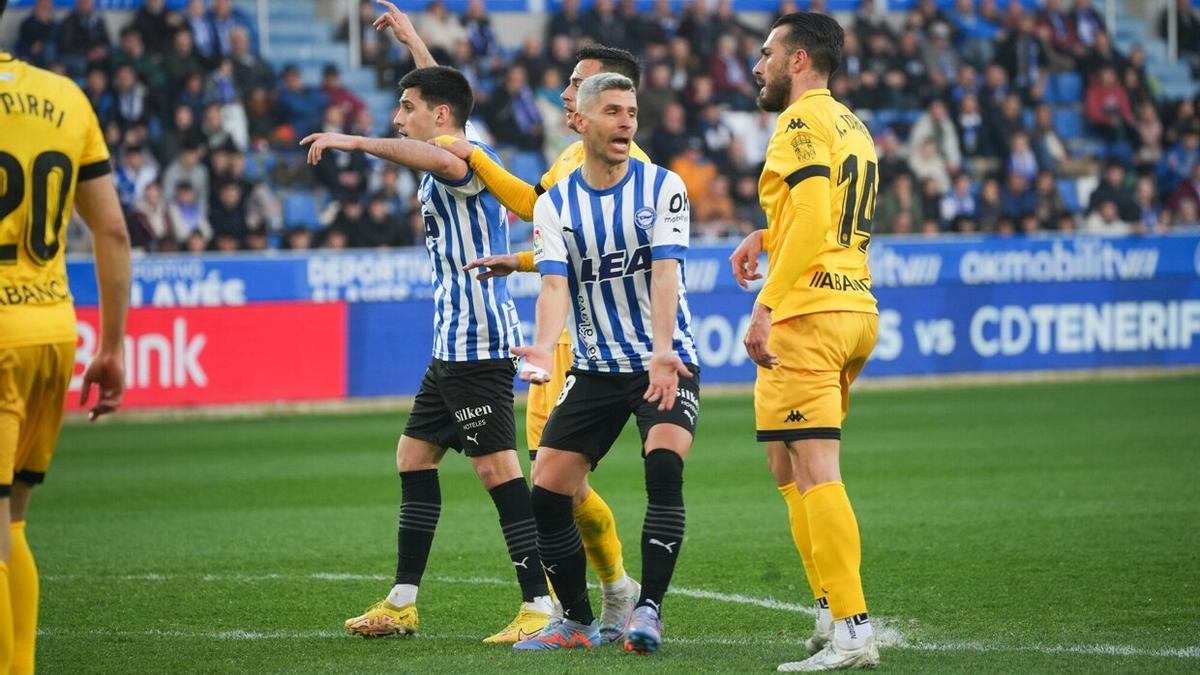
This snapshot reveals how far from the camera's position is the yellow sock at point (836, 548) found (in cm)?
563

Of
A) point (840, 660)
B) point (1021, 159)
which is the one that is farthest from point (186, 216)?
point (840, 660)

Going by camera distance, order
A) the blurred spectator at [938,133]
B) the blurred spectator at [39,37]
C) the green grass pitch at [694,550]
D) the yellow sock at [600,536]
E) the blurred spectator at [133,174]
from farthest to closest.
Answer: the blurred spectator at [938,133] → the blurred spectator at [39,37] → the blurred spectator at [133,174] → the yellow sock at [600,536] → the green grass pitch at [694,550]

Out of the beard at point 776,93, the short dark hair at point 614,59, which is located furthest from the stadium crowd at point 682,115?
the beard at point 776,93

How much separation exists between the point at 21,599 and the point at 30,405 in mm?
575

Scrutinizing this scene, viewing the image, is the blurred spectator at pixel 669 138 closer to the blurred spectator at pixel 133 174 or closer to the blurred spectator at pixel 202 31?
the blurred spectator at pixel 202 31

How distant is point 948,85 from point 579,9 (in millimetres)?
5512

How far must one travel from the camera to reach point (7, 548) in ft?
15.5

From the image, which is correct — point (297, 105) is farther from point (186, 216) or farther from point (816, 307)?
point (816, 307)

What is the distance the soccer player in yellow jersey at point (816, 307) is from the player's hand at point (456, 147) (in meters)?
1.23

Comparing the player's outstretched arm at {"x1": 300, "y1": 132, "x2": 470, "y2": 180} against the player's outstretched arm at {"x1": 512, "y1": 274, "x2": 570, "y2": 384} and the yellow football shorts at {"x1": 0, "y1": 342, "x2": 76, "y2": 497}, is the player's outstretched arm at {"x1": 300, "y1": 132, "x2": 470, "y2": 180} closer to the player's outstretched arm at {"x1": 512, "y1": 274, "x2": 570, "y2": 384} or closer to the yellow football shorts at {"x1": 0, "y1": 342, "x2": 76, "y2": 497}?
the player's outstretched arm at {"x1": 512, "y1": 274, "x2": 570, "y2": 384}

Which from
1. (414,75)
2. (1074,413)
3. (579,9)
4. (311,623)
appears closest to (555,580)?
(311,623)

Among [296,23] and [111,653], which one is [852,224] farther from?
[296,23]

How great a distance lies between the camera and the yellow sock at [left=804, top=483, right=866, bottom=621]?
563 centimetres

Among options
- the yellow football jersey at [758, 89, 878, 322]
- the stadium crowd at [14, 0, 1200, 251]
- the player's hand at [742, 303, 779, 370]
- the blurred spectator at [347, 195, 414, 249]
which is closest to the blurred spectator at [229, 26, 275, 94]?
the stadium crowd at [14, 0, 1200, 251]
